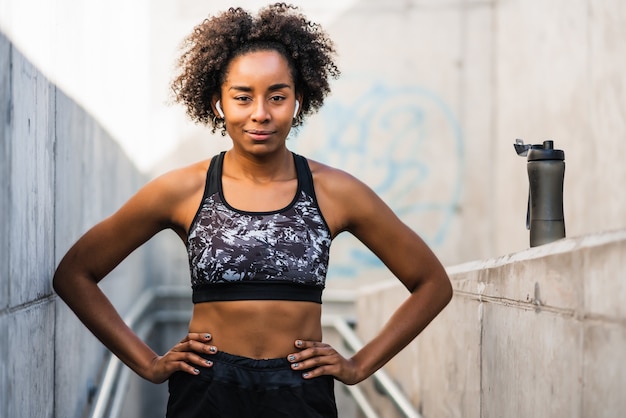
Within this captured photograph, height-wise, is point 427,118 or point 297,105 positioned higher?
point 427,118

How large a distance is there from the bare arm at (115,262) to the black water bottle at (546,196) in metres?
1.25

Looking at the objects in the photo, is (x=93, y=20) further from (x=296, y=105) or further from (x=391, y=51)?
(x=391, y=51)

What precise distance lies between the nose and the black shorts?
680 millimetres

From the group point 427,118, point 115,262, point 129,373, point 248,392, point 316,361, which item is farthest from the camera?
point 427,118

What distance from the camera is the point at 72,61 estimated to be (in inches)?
155

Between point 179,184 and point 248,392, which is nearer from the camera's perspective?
→ point 248,392

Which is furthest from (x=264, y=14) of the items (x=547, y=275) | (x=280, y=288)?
(x=547, y=275)

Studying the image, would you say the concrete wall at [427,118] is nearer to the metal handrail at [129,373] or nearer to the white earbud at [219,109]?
the metal handrail at [129,373]

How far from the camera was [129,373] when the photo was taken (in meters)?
5.35

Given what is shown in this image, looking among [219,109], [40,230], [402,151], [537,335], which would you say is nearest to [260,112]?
[219,109]

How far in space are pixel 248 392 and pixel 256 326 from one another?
0.61 ft

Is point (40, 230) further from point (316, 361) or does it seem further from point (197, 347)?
point (316, 361)

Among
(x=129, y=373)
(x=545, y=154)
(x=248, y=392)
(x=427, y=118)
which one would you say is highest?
(x=427, y=118)

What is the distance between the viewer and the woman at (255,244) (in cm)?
252
